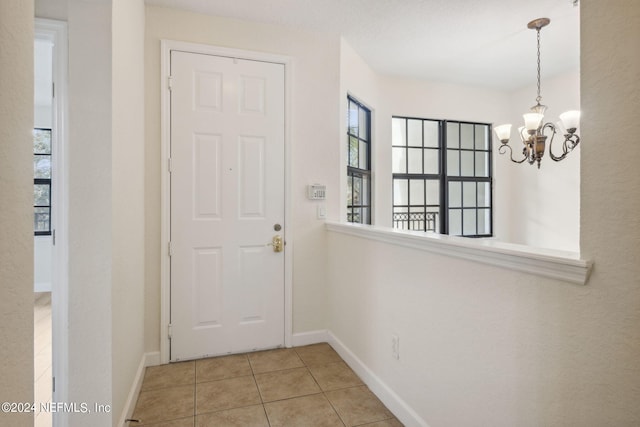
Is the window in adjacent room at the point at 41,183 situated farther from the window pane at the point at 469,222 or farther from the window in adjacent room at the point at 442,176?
the window pane at the point at 469,222

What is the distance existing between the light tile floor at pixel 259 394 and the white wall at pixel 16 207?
1274mm

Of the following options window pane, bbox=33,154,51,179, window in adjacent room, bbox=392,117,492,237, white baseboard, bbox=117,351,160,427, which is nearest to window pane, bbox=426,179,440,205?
window in adjacent room, bbox=392,117,492,237

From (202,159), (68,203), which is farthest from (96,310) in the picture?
(202,159)

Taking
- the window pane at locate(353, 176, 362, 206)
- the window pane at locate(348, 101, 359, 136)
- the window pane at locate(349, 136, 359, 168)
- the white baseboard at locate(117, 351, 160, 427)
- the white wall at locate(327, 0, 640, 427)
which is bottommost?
the white baseboard at locate(117, 351, 160, 427)

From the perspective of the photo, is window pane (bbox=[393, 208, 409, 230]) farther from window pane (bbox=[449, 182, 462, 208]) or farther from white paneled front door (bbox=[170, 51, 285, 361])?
white paneled front door (bbox=[170, 51, 285, 361])

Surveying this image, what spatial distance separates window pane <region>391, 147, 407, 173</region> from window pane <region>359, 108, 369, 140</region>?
0.51 m

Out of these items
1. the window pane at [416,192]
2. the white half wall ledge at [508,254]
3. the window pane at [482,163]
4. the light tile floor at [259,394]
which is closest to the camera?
the white half wall ledge at [508,254]

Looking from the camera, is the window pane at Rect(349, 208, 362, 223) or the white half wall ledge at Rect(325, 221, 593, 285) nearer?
the white half wall ledge at Rect(325, 221, 593, 285)

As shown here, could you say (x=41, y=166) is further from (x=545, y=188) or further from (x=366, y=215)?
(x=545, y=188)

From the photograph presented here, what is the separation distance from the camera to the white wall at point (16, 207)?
666 millimetres

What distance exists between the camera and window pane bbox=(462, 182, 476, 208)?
4.39 meters

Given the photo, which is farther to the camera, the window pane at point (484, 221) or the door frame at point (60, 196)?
the window pane at point (484, 221)

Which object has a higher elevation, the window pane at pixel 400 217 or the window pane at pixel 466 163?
the window pane at pixel 466 163

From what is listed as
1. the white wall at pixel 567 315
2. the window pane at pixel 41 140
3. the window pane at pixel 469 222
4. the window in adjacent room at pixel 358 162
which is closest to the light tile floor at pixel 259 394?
the white wall at pixel 567 315
